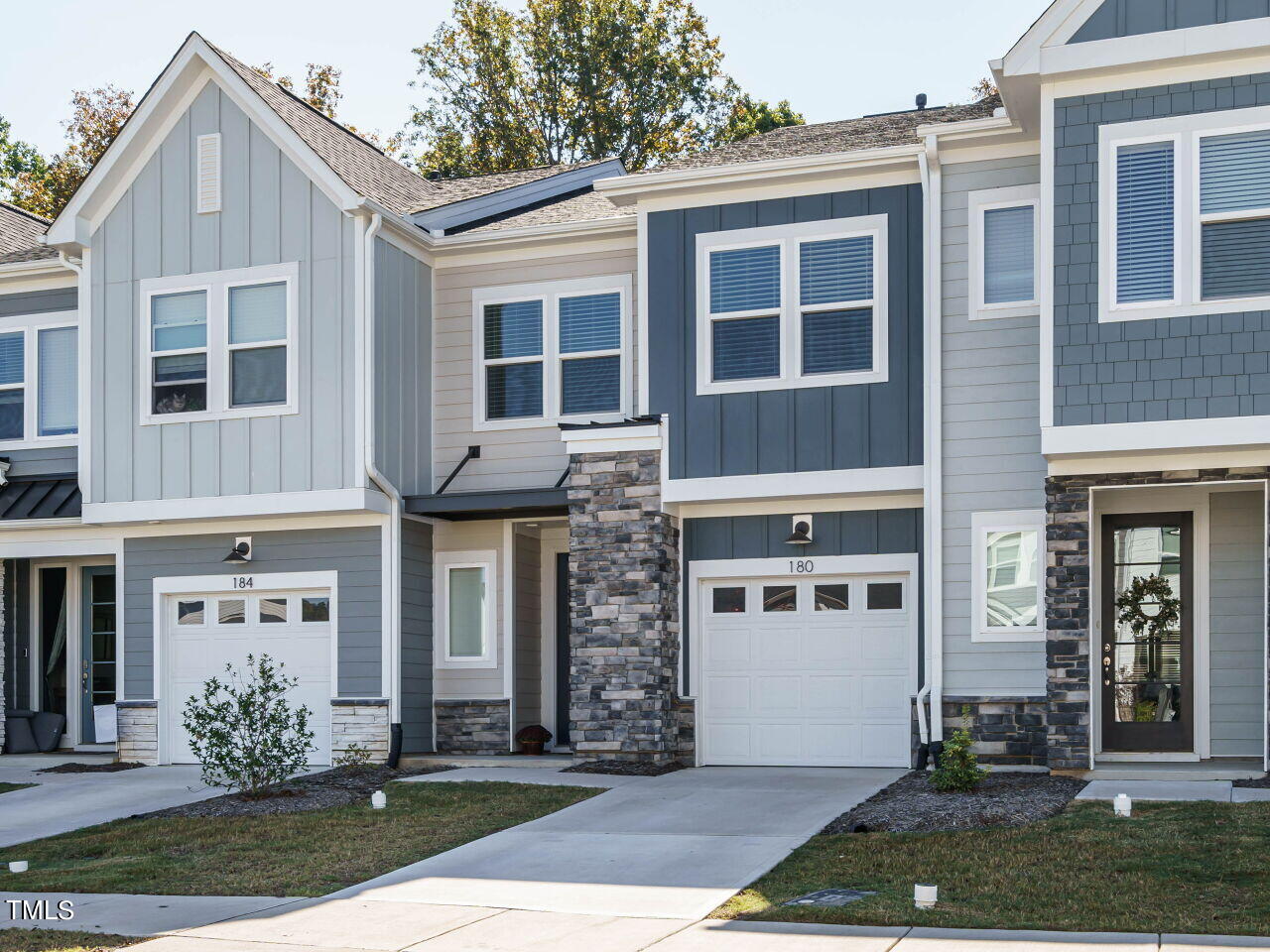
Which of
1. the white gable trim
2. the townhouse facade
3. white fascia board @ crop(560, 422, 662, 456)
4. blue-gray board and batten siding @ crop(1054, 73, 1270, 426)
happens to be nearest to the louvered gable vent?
the townhouse facade

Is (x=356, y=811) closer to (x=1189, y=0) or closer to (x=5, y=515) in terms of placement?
(x=5, y=515)

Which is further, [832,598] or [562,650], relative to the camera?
[562,650]

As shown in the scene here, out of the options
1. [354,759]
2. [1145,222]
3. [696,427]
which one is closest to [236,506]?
[354,759]

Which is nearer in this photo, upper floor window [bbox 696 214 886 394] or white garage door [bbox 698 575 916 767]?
upper floor window [bbox 696 214 886 394]

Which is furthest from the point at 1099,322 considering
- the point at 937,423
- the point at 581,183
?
the point at 581,183

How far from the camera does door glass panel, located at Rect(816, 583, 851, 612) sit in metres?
15.2

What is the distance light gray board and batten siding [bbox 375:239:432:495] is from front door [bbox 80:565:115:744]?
196 inches

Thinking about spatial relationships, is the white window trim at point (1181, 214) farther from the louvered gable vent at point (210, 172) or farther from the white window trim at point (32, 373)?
the white window trim at point (32, 373)

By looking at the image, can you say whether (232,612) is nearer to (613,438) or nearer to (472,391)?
(472,391)

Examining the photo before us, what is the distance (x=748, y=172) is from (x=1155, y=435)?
4824mm

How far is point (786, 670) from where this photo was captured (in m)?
15.4

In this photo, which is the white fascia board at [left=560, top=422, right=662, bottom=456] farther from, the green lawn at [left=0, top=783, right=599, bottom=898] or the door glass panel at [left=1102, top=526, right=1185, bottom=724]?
the door glass panel at [left=1102, top=526, right=1185, bottom=724]

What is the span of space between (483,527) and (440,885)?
745 cm

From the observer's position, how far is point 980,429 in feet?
46.0
